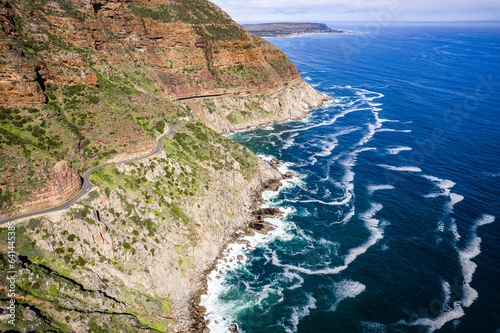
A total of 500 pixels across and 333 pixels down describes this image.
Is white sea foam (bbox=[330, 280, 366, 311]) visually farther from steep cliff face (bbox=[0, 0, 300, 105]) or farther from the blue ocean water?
steep cliff face (bbox=[0, 0, 300, 105])

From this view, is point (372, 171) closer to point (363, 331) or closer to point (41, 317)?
point (363, 331)

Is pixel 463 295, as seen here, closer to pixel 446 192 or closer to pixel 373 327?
pixel 373 327

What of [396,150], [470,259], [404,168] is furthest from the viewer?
[396,150]

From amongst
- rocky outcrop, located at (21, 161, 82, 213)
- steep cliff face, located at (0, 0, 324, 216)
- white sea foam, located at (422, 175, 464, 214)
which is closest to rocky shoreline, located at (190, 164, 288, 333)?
rocky outcrop, located at (21, 161, 82, 213)

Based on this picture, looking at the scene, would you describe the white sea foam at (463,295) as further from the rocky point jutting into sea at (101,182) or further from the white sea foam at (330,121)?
the white sea foam at (330,121)

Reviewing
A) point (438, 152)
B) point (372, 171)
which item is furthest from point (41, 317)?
point (438, 152)

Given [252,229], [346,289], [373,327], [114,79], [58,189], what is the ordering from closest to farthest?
[373,327]
[58,189]
[346,289]
[252,229]
[114,79]

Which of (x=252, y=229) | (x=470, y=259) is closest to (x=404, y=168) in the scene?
(x=470, y=259)

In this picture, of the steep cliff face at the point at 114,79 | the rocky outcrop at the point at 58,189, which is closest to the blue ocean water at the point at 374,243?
the rocky outcrop at the point at 58,189
